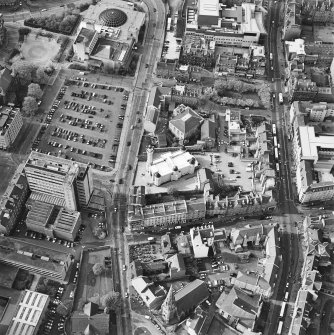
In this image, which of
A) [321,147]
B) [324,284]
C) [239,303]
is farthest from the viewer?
[321,147]

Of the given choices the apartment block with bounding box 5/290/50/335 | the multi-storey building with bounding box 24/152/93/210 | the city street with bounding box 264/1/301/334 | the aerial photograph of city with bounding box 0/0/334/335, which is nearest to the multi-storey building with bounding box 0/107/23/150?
the aerial photograph of city with bounding box 0/0/334/335

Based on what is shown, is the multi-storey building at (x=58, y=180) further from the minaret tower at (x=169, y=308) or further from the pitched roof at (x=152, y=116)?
the minaret tower at (x=169, y=308)

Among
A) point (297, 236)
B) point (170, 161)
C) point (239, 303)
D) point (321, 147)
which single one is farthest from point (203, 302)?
point (321, 147)

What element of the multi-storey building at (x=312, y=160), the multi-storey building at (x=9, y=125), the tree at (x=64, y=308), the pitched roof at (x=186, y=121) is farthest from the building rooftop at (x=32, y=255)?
the multi-storey building at (x=312, y=160)

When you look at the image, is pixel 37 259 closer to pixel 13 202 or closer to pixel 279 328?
pixel 13 202

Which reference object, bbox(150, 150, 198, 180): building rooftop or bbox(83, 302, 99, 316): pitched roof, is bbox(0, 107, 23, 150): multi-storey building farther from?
bbox(83, 302, 99, 316): pitched roof

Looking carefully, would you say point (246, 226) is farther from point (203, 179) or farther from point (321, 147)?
point (321, 147)
